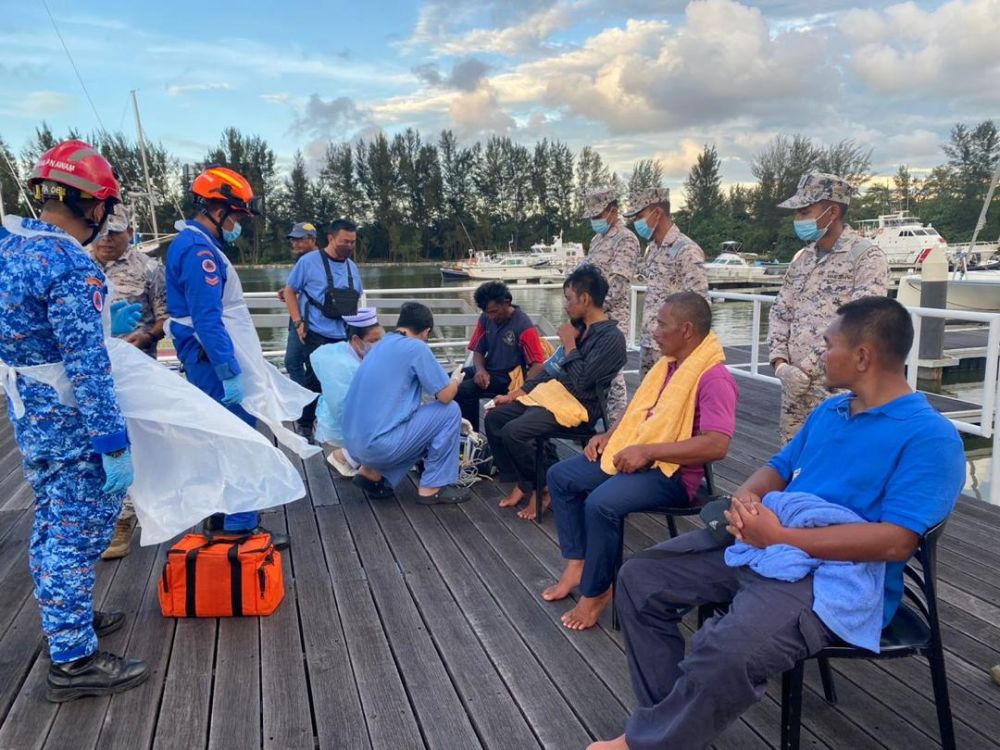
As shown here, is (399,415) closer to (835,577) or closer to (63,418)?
(63,418)

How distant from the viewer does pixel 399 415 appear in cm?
311

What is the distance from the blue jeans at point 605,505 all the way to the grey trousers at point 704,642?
0.42m

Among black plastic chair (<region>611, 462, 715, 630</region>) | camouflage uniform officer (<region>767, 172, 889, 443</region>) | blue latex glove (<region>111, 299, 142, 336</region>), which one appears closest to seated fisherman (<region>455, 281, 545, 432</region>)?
camouflage uniform officer (<region>767, 172, 889, 443</region>)

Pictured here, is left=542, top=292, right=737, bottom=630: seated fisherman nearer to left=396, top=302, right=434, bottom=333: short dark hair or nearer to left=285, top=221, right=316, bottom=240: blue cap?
left=396, top=302, right=434, bottom=333: short dark hair

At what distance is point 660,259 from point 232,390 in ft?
7.49

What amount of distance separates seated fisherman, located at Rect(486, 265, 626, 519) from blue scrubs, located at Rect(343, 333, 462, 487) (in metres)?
0.32

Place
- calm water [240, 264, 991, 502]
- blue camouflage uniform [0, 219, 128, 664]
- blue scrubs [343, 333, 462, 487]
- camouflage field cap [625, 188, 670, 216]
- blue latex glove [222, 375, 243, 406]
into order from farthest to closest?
calm water [240, 264, 991, 502]
camouflage field cap [625, 188, 670, 216]
blue scrubs [343, 333, 462, 487]
blue latex glove [222, 375, 243, 406]
blue camouflage uniform [0, 219, 128, 664]

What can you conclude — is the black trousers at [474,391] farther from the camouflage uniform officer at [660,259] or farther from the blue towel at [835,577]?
the blue towel at [835,577]

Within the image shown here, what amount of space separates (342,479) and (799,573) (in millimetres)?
2700

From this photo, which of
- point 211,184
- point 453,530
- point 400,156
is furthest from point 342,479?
point 400,156

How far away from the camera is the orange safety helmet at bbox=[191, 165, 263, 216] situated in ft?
8.11

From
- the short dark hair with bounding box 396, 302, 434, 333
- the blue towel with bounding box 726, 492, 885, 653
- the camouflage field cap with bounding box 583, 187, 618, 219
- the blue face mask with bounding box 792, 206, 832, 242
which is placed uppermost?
the camouflage field cap with bounding box 583, 187, 618, 219

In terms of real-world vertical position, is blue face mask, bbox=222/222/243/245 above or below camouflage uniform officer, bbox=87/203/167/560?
above

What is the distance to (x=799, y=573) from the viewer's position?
139cm
